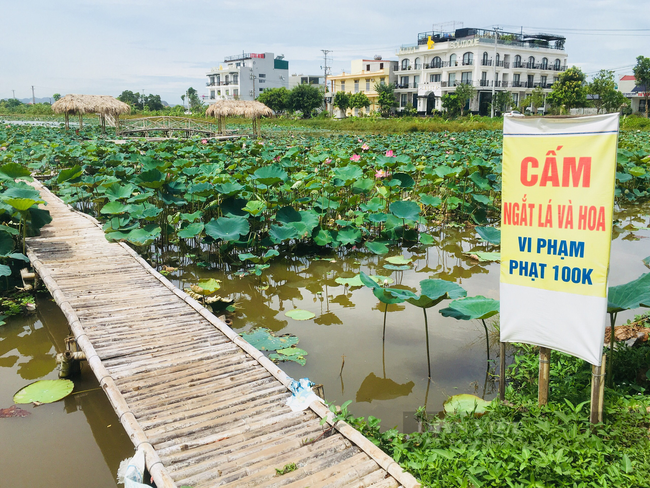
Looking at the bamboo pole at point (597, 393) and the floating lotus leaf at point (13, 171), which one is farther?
the floating lotus leaf at point (13, 171)

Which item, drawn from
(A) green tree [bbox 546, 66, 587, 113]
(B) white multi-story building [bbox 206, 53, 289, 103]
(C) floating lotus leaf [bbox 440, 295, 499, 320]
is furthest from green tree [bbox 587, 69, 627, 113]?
(B) white multi-story building [bbox 206, 53, 289, 103]

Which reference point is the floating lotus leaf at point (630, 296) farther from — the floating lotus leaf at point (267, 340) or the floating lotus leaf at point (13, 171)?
the floating lotus leaf at point (13, 171)

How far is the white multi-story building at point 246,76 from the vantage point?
60219 millimetres

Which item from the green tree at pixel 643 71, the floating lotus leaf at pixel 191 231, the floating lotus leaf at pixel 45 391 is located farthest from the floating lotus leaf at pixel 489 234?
the green tree at pixel 643 71

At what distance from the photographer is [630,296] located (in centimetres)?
230

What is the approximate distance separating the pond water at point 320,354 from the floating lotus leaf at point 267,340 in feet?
0.33

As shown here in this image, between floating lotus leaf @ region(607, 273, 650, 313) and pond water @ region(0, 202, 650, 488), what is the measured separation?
3.04 feet

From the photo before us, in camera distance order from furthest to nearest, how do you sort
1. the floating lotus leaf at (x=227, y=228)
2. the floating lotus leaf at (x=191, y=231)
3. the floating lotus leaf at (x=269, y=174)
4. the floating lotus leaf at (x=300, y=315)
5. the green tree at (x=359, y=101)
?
the green tree at (x=359, y=101) → the floating lotus leaf at (x=269, y=174) → the floating lotus leaf at (x=191, y=231) → the floating lotus leaf at (x=227, y=228) → the floating lotus leaf at (x=300, y=315)

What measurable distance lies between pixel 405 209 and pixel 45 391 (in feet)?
13.1

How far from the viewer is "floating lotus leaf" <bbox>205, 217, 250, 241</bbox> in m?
4.87

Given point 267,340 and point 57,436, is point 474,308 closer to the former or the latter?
point 267,340

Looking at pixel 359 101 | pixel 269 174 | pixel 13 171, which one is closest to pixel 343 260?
pixel 269 174

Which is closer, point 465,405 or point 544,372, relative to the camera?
point 544,372

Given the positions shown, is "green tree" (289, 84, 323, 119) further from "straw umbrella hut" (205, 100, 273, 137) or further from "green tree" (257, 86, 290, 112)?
"straw umbrella hut" (205, 100, 273, 137)
